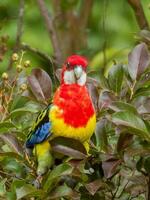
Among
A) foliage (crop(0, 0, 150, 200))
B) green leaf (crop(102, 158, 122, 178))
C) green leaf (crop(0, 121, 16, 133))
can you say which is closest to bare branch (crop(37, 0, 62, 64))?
foliage (crop(0, 0, 150, 200))

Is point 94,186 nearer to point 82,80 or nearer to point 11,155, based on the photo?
point 11,155

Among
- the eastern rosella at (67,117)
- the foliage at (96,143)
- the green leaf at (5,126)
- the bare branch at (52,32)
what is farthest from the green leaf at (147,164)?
the bare branch at (52,32)

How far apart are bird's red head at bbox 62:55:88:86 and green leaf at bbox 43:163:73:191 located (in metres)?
0.52

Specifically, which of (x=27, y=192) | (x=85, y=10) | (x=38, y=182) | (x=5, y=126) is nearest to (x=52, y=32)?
(x=85, y=10)

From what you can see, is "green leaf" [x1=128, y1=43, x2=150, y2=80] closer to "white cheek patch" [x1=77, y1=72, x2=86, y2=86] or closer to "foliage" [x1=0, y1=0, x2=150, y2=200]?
"foliage" [x1=0, y1=0, x2=150, y2=200]

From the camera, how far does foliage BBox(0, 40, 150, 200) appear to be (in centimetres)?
143

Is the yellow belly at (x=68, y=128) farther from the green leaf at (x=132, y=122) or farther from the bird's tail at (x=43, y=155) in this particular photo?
the green leaf at (x=132, y=122)

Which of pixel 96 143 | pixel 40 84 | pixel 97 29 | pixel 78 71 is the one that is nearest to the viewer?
pixel 96 143

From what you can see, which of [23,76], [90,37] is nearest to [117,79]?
[23,76]

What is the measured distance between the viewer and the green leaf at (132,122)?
1385 mm

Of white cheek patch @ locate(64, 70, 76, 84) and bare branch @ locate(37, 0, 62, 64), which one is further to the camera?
bare branch @ locate(37, 0, 62, 64)

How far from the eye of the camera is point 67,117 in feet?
6.06

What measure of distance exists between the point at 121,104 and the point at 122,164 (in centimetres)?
17

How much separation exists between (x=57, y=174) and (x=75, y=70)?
1.87 feet
